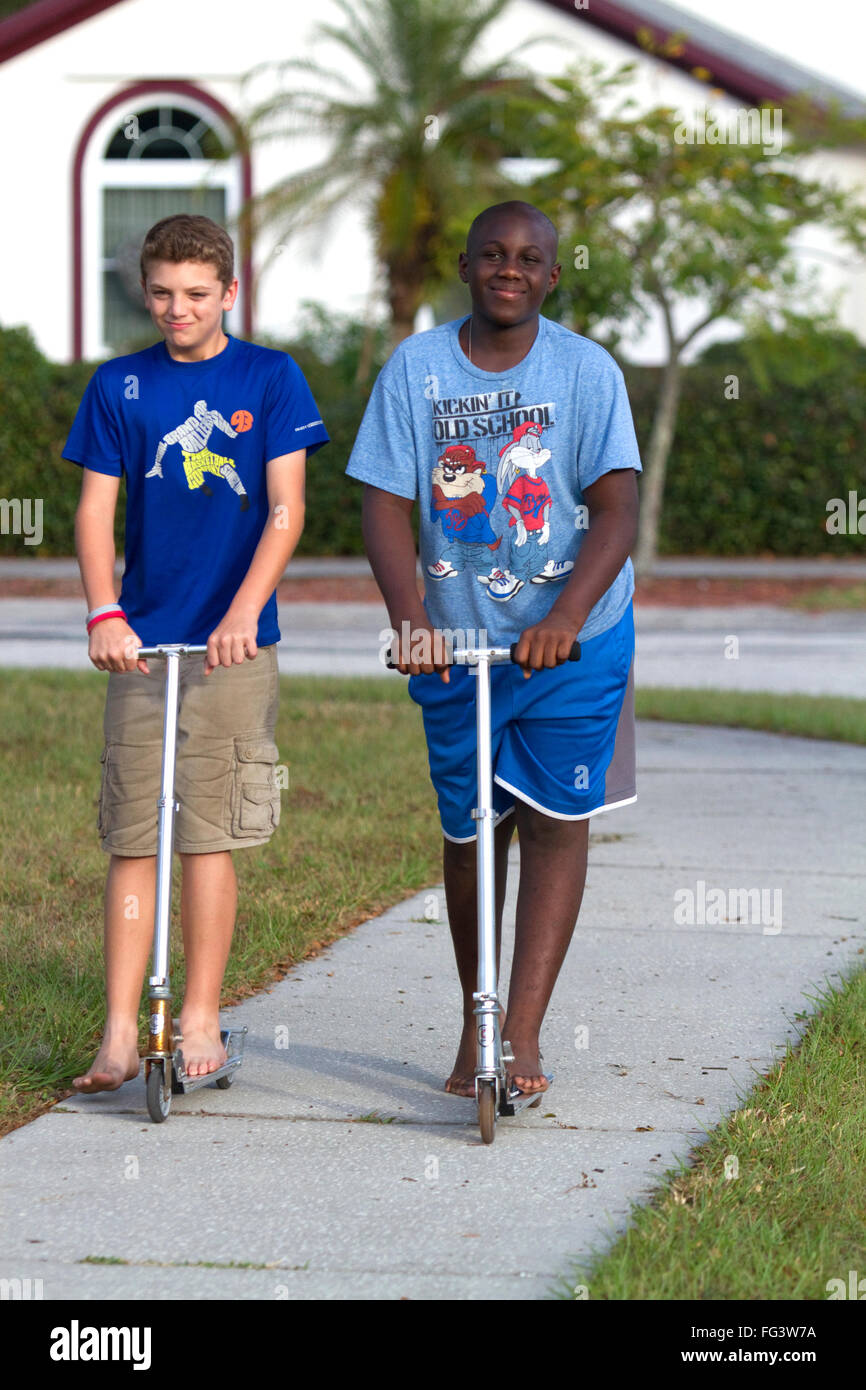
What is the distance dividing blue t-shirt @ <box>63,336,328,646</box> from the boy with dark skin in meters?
0.25

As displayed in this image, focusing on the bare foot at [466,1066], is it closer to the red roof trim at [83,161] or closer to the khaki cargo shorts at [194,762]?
the khaki cargo shorts at [194,762]

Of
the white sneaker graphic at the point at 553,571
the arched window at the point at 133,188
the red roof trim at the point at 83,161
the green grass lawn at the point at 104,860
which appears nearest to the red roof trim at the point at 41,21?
the red roof trim at the point at 83,161

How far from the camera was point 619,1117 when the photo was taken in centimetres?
367

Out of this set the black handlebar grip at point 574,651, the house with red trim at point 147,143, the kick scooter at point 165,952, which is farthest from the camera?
the house with red trim at point 147,143

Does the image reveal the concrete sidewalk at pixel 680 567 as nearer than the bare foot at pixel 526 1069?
No

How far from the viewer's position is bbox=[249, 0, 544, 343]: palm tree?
75.9 ft

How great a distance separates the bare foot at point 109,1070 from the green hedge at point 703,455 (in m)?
18.8

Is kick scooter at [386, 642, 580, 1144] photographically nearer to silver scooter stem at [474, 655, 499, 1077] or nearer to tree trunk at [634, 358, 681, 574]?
silver scooter stem at [474, 655, 499, 1077]

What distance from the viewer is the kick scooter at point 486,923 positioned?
342cm

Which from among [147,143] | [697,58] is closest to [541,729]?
[697,58]

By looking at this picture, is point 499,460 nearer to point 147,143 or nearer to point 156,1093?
point 156,1093

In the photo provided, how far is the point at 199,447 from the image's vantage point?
12.2 feet

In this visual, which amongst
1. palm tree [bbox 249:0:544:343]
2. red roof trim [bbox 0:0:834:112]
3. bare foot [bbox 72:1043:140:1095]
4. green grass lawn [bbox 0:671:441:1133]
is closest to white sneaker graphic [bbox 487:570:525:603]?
bare foot [bbox 72:1043:140:1095]

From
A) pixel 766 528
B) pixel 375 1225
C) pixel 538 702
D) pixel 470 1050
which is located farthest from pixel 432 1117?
pixel 766 528
